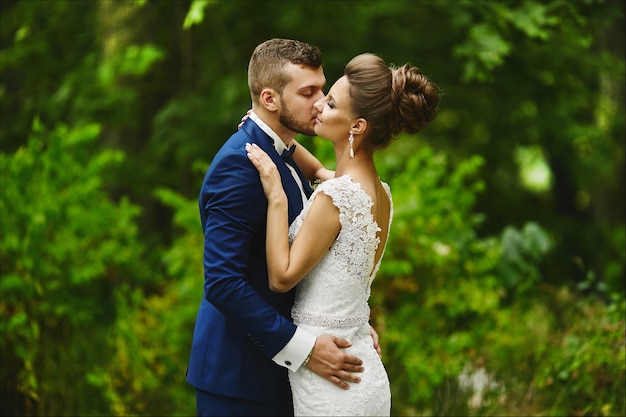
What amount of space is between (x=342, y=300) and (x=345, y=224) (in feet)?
0.88

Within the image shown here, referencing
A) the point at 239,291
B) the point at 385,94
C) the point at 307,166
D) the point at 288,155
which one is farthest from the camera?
the point at 307,166

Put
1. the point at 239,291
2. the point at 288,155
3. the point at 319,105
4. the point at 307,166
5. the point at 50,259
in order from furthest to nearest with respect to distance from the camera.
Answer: the point at 50,259
the point at 307,166
the point at 288,155
the point at 319,105
the point at 239,291

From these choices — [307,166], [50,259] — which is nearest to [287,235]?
[307,166]

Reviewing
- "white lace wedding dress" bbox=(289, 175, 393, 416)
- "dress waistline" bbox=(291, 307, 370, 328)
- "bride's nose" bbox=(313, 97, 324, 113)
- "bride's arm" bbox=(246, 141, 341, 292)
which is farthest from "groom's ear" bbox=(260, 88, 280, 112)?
"dress waistline" bbox=(291, 307, 370, 328)

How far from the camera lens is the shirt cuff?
2.60m

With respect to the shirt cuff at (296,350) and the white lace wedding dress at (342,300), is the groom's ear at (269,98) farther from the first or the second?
the shirt cuff at (296,350)

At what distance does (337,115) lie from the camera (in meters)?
2.67

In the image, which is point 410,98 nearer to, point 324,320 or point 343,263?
point 343,263

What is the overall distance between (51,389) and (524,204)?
5719 mm

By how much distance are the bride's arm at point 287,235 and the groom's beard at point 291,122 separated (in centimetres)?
23

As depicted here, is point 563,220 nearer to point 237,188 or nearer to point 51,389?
point 51,389

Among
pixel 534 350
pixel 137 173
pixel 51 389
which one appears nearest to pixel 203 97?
pixel 137 173

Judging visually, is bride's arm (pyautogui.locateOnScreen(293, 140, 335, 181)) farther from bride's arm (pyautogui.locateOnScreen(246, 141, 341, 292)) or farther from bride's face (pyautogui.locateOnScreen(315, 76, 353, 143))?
bride's arm (pyautogui.locateOnScreen(246, 141, 341, 292))

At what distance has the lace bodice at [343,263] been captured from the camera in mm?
2623
